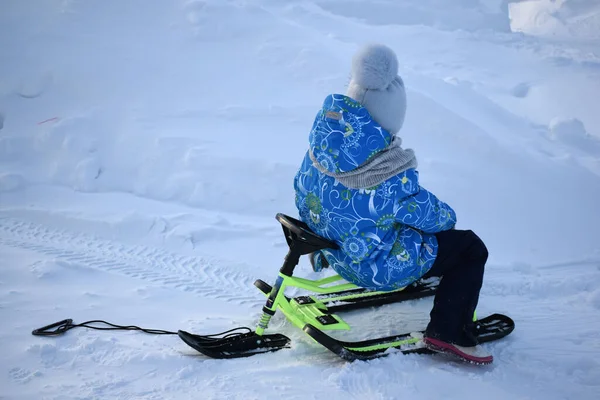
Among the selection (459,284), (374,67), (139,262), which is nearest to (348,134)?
(374,67)

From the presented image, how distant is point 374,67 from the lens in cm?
227

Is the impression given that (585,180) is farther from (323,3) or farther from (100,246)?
(323,3)

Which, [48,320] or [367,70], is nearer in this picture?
[367,70]

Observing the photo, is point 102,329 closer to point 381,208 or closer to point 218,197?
point 381,208

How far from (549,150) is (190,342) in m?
4.64

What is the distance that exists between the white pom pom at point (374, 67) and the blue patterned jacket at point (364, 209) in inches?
4.6

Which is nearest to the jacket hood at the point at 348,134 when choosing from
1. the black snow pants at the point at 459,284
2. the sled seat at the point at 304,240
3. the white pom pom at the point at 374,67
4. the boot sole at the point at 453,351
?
the white pom pom at the point at 374,67

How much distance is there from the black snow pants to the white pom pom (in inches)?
32.2

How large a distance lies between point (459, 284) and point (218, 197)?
265 centimetres

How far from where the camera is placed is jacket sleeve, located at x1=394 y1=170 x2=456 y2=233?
2.38 m

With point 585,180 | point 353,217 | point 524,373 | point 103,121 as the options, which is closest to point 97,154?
point 103,121

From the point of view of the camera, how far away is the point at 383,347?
2.63 meters

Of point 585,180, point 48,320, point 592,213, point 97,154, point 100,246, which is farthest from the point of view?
point 97,154

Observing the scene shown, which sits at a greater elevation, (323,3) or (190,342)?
(323,3)
